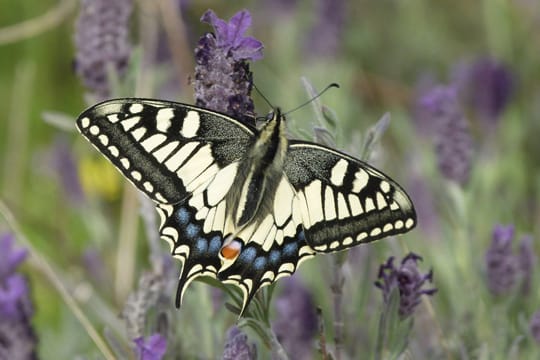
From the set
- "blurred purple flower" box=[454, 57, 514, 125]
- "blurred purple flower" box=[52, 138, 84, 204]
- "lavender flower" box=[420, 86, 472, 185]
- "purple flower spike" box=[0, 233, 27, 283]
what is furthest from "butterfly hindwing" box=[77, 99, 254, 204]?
"blurred purple flower" box=[454, 57, 514, 125]

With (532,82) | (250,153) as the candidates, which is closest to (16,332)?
(250,153)

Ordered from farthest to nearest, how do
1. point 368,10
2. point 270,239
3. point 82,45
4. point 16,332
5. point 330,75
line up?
point 368,10 < point 330,75 < point 82,45 < point 16,332 < point 270,239

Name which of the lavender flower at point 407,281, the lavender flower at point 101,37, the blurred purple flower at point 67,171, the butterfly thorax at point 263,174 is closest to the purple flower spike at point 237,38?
the butterfly thorax at point 263,174

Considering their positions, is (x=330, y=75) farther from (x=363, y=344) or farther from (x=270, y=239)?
(x=270, y=239)

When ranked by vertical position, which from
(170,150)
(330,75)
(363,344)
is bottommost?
(363,344)

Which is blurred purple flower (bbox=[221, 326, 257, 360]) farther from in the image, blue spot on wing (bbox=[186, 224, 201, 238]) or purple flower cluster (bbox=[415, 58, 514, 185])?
purple flower cluster (bbox=[415, 58, 514, 185])

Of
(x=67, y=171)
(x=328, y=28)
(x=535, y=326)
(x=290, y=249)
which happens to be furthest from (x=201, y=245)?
(x=328, y=28)

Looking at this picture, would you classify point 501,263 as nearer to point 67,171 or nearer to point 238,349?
point 238,349
